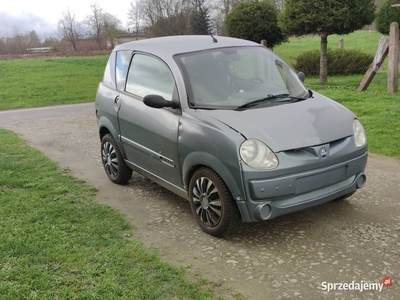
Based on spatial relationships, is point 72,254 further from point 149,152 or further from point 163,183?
point 149,152

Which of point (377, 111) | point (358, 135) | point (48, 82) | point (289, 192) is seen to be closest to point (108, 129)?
point (289, 192)

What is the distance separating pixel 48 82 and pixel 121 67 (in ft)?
50.9

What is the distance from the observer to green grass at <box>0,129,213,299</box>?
10.9 feet

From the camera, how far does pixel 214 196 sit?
4051mm

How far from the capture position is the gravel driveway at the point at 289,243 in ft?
11.0

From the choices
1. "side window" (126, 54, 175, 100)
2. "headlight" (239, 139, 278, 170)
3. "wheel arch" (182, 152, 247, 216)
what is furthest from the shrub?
"headlight" (239, 139, 278, 170)

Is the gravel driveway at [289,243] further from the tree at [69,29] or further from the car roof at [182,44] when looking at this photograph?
the tree at [69,29]

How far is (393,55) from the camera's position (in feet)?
34.6

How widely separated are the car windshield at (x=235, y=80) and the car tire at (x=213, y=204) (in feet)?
2.43

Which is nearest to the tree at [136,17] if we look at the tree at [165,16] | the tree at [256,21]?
the tree at [165,16]

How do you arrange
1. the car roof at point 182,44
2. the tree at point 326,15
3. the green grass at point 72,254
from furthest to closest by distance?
the tree at point 326,15 < the car roof at point 182,44 < the green grass at point 72,254

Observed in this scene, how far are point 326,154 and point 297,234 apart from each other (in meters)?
0.83

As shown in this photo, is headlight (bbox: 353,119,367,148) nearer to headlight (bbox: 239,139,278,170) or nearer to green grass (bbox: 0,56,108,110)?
headlight (bbox: 239,139,278,170)

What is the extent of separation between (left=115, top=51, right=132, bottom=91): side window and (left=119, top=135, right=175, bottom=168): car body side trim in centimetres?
66
